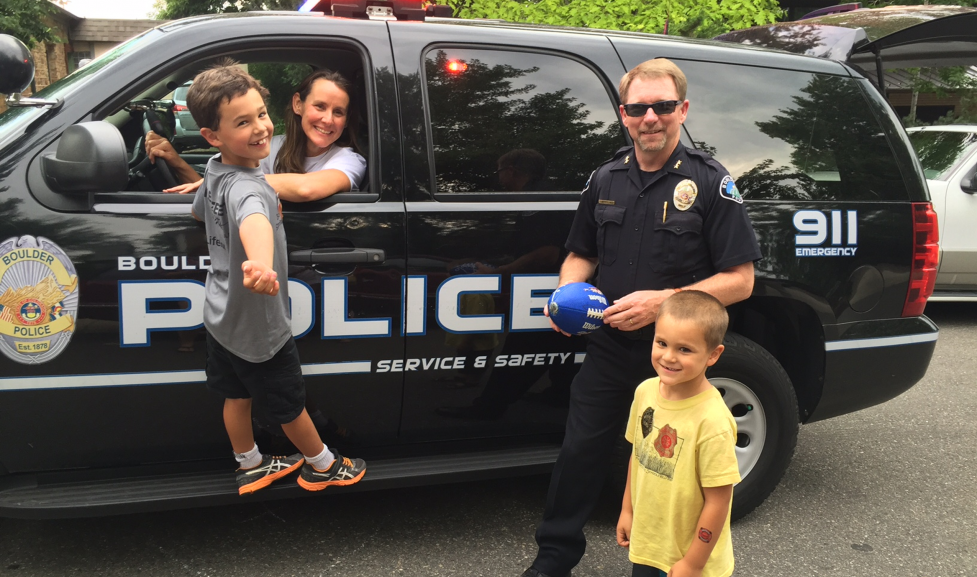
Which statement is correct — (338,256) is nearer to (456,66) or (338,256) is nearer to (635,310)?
(456,66)

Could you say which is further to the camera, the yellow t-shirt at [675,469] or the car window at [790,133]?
the car window at [790,133]

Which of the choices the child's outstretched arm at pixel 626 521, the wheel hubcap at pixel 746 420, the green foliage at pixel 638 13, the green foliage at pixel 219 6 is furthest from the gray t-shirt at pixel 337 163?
the green foliage at pixel 219 6

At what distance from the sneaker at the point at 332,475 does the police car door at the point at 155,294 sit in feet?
0.39

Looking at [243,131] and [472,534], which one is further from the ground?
[243,131]

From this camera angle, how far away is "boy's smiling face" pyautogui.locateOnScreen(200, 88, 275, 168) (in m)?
2.36

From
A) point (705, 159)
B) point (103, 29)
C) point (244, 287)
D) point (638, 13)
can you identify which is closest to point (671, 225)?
point (705, 159)

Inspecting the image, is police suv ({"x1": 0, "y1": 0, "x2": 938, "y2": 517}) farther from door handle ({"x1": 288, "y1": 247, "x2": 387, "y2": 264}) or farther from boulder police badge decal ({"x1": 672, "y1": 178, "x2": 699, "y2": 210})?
boulder police badge decal ({"x1": 672, "y1": 178, "x2": 699, "y2": 210})

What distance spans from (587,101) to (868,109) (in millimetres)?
1261

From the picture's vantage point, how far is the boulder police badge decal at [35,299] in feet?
7.57

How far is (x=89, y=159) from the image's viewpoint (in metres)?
2.26

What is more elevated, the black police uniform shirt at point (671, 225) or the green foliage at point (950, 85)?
the green foliage at point (950, 85)

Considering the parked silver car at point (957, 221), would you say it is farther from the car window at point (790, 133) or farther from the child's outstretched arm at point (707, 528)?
the child's outstretched arm at point (707, 528)

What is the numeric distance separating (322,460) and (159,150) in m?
1.33

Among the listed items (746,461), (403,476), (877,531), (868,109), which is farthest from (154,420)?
(868,109)
